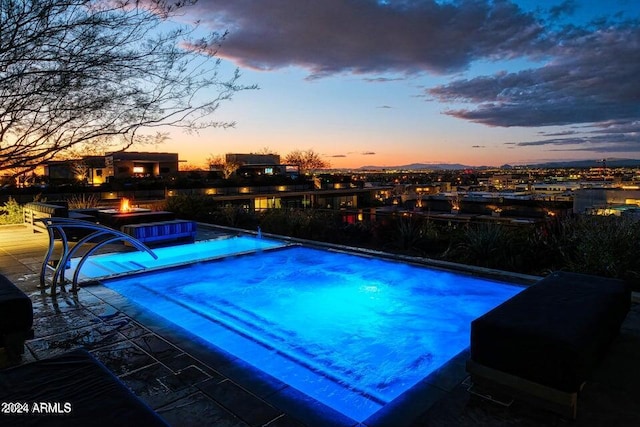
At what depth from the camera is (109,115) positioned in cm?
377

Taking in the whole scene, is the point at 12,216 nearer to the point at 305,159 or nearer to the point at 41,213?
the point at 41,213

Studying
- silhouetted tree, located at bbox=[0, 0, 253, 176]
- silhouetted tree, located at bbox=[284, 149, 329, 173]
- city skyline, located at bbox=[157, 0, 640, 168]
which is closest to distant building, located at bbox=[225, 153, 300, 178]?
silhouetted tree, located at bbox=[284, 149, 329, 173]

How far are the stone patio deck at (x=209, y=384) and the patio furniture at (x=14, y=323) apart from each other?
13cm

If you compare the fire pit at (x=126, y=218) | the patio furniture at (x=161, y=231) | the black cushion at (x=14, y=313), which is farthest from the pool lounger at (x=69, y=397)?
the fire pit at (x=126, y=218)

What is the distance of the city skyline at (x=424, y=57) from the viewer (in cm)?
730

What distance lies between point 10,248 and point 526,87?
1991 cm

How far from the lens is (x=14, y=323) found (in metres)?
2.94

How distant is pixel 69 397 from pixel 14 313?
5.59ft

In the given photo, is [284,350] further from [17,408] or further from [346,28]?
[346,28]

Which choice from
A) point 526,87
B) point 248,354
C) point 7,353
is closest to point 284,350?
point 248,354

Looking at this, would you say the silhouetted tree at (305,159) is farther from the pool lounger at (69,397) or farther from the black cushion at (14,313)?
the pool lounger at (69,397)

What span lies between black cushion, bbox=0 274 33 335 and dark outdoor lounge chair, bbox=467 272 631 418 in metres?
3.39

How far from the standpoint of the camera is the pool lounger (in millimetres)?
1568

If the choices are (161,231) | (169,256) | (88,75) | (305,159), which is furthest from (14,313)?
(305,159)
